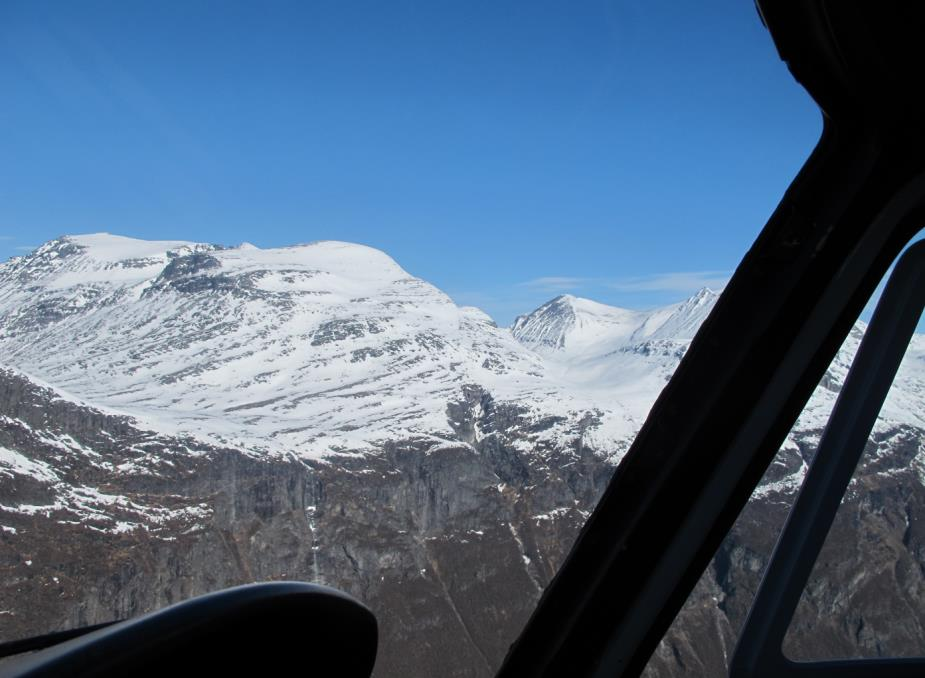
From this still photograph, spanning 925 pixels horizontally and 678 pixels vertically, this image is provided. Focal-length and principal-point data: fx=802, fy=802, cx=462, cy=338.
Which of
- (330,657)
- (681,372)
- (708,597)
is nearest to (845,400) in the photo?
(681,372)

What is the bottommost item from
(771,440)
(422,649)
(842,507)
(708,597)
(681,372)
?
(422,649)

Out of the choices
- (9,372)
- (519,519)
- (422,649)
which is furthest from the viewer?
(9,372)

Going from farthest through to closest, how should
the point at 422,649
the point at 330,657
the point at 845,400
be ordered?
the point at 422,649 < the point at 845,400 < the point at 330,657

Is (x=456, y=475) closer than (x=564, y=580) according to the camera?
No

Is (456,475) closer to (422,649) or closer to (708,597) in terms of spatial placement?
(422,649)

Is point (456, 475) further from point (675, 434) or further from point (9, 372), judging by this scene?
point (675, 434)

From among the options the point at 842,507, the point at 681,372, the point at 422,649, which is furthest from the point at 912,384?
the point at 422,649

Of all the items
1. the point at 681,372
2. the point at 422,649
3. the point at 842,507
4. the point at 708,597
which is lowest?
the point at 422,649

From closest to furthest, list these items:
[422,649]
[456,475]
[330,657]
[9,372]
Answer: [330,657] < [422,649] < [9,372] < [456,475]

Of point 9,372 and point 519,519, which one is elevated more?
point 9,372
